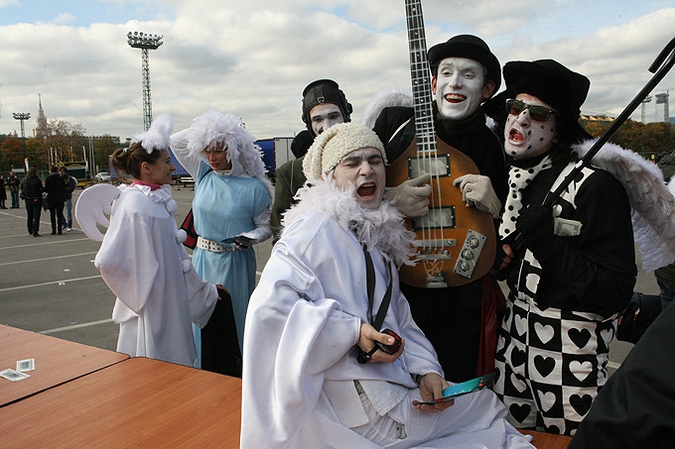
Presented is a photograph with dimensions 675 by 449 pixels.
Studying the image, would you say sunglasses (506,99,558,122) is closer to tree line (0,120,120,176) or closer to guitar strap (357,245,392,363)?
guitar strap (357,245,392,363)

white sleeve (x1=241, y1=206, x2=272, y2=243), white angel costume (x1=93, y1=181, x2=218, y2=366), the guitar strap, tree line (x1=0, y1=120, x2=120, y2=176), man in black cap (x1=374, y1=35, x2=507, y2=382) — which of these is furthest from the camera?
tree line (x1=0, y1=120, x2=120, y2=176)

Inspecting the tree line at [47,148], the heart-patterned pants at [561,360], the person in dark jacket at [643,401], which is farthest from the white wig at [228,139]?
the tree line at [47,148]

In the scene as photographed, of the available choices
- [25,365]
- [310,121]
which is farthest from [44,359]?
[310,121]

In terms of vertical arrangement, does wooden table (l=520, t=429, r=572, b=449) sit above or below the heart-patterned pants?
below

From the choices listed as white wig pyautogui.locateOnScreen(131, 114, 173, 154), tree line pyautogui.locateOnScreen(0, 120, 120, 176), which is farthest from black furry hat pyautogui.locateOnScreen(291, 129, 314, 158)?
tree line pyautogui.locateOnScreen(0, 120, 120, 176)

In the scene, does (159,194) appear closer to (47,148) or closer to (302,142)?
(302,142)

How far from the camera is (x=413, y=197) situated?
1.83 metres

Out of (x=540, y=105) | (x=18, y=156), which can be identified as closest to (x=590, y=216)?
(x=540, y=105)

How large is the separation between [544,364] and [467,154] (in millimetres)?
839

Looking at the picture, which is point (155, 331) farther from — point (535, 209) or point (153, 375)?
point (535, 209)

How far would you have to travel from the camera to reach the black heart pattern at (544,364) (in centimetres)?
170

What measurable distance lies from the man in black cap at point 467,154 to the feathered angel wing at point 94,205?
1.69 metres

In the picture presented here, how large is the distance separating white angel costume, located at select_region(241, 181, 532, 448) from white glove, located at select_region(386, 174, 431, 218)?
4.0 inches

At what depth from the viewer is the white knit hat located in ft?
5.71
